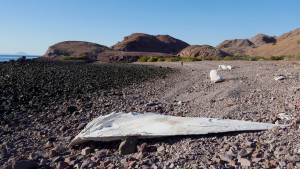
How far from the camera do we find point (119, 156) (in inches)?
180

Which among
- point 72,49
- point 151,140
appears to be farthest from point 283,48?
point 151,140

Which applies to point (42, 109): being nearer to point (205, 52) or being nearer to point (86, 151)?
point (86, 151)

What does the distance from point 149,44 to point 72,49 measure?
15574mm

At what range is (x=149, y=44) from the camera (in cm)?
6938

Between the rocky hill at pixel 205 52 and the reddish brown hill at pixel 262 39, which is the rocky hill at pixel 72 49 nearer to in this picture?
the rocky hill at pixel 205 52

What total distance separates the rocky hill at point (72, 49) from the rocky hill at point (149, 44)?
4.00 m

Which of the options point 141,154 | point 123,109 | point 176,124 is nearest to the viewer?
point 141,154

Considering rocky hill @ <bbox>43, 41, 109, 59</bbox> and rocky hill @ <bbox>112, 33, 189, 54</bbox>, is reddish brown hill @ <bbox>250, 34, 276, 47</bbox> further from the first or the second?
rocky hill @ <bbox>43, 41, 109, 59</bbox>

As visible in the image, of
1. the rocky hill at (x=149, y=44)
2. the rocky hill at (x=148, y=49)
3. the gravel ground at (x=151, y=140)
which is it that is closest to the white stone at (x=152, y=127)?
the gravel ground at (x=151, y=140)

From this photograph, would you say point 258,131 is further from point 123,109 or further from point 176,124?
point 123,109

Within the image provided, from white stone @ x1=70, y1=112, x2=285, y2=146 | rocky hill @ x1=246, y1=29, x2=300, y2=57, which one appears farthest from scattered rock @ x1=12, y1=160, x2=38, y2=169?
rocky hill @ x1=246, y1=29, x2=300, y2=57

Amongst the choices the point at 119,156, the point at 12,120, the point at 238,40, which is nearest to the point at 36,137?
the point at 12,120

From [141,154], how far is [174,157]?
1.44 feet

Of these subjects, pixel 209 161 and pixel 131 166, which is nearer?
pixel 209 161
